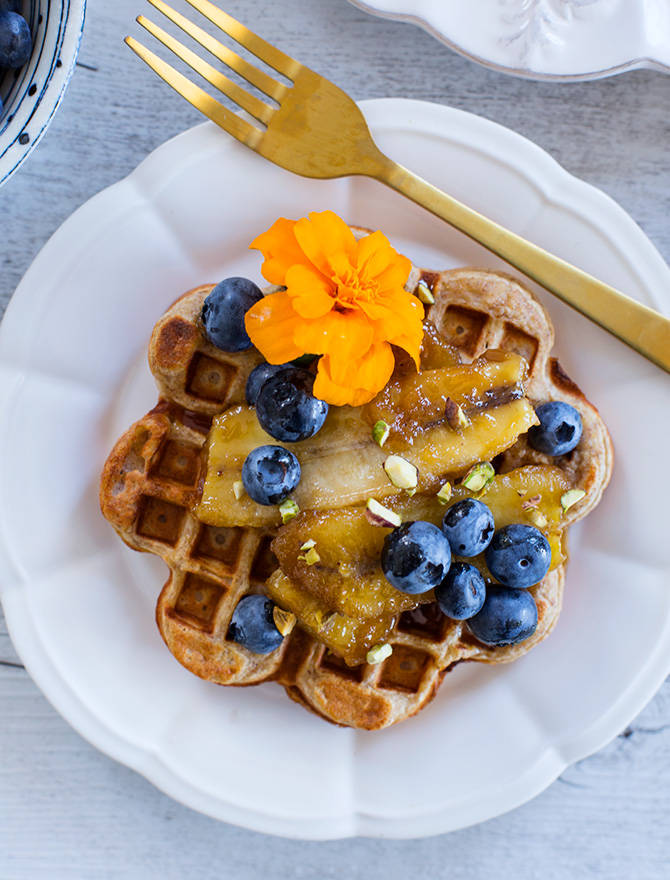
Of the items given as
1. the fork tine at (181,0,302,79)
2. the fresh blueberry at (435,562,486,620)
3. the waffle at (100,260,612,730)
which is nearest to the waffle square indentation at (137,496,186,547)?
the waffle at (100,260,612,730)

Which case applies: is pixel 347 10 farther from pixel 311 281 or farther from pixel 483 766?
pixel 483 766

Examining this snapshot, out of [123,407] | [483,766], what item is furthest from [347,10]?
[483,766]

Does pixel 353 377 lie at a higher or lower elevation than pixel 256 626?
higher

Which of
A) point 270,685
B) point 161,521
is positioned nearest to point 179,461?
point 161,521

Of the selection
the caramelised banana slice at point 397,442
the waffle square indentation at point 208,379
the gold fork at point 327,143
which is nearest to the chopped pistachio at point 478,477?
the caramelised banana slice at point 397,442

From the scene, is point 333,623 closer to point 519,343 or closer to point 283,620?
point 283,620

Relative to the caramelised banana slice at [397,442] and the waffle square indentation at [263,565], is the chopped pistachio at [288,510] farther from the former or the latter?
the waffle square indentation at [263,565]

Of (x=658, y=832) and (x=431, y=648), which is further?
(x=658, y=832)
